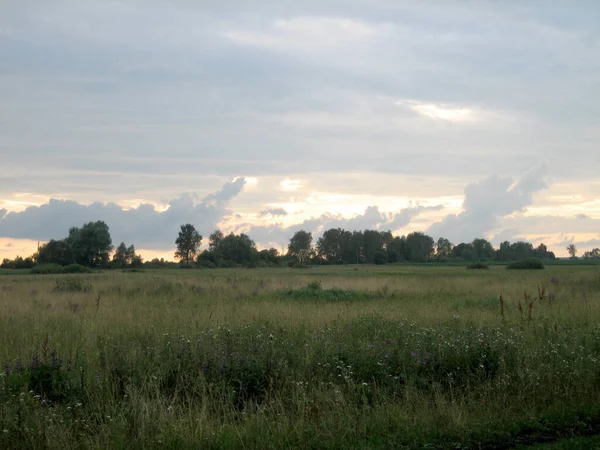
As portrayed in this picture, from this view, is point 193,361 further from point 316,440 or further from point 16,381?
point 316,440

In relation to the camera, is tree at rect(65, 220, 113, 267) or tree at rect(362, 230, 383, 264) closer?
tree at rect(65, 220, 113, 267)

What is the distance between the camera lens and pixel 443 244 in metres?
185

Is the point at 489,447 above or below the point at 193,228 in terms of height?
below

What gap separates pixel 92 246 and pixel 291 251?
84.1 meters

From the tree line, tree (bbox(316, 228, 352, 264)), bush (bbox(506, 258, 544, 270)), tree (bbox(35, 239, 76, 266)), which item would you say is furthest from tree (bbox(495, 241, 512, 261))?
tree (bbox(35, 239, 76, 266))

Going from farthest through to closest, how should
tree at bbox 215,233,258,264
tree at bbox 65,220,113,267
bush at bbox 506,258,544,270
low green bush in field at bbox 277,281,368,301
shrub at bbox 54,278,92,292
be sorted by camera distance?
1. tree at bbox 215,233,258,264
2. tree at bbox 65,220,113,267
3. bush at bbox 506,258,544,270
4. shrub at bbox 54,278,92,292
5. low green bush in field at bbox 277,281,368,301

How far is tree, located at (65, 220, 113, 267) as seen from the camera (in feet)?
304

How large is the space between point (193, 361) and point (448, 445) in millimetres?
A: 4346

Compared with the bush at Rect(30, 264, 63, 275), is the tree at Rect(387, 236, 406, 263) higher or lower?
higher

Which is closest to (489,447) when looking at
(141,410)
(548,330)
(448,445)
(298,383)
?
(448,445)

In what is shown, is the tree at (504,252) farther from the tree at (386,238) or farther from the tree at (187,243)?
the tree at (187,243)

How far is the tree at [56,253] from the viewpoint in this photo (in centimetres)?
9325

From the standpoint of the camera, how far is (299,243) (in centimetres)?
17225

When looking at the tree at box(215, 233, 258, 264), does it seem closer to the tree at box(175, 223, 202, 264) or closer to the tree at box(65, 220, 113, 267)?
the tree at box(175, 223, 202, 264)
